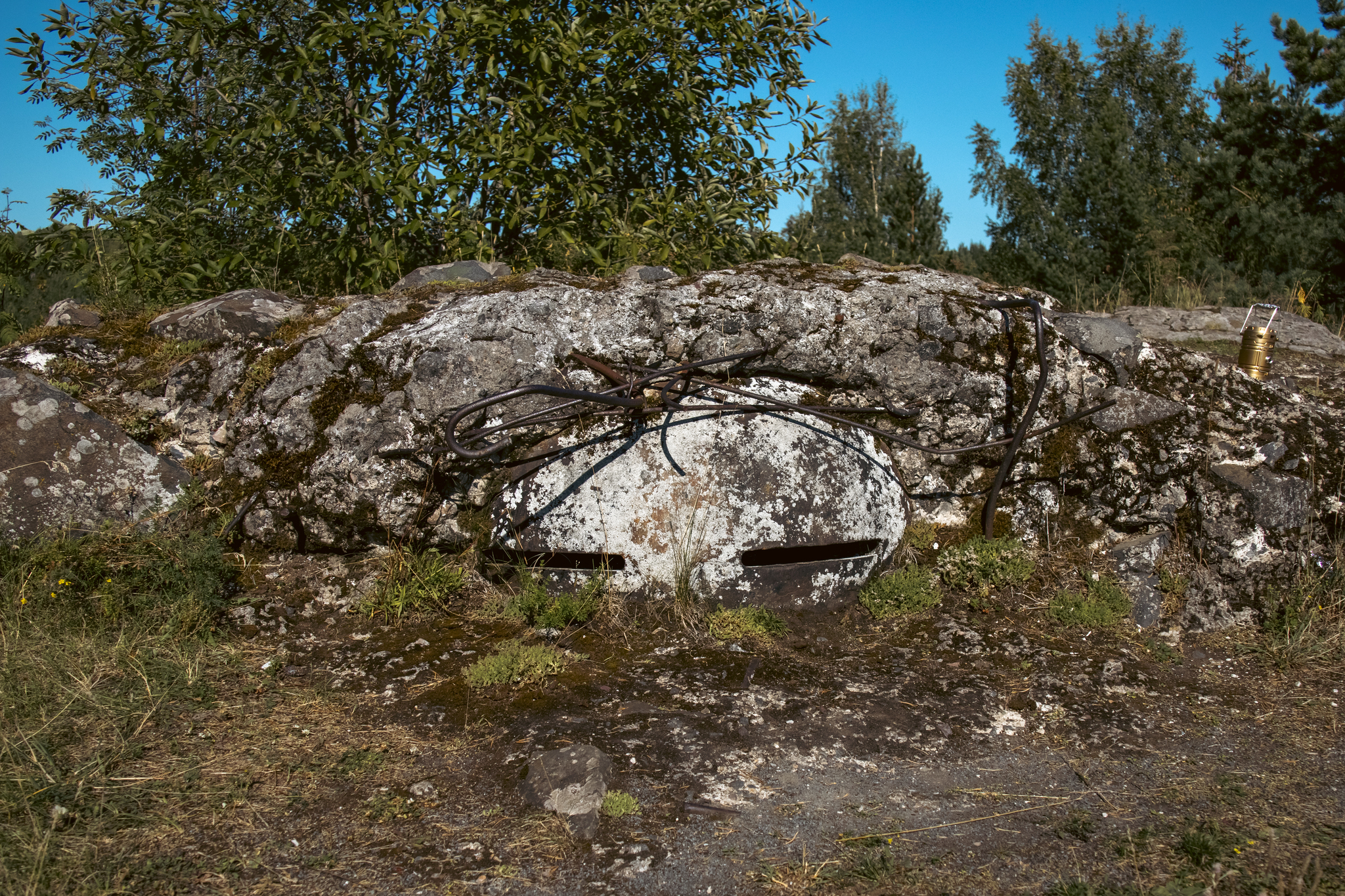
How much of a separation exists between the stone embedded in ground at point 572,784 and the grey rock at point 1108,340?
3432 millimetres

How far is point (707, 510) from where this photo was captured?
13.0 ft

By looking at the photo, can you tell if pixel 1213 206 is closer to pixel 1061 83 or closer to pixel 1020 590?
pixel 1020 590

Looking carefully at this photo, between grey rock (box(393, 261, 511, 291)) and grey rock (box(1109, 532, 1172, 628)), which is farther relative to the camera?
grey rock (box(393, 261, 511, 291))

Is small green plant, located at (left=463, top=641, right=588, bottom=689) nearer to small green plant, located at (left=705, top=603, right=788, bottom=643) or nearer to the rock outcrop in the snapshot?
the rock outcrop

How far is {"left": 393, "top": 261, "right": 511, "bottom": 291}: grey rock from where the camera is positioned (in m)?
5.16

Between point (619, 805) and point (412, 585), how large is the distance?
1.77 m

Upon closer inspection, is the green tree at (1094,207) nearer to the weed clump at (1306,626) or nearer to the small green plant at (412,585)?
the weed clump at (1306,626)

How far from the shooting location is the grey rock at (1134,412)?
176 inches

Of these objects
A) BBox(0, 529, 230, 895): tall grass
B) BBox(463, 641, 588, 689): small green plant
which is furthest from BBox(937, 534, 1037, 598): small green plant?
BBox(0, 529, 230, 895): tall grass

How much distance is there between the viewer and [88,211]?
531cm

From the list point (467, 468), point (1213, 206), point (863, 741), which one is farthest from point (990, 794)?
point (1213, 206)

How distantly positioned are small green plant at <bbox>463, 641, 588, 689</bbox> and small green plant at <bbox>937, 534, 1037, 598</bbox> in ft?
6.66

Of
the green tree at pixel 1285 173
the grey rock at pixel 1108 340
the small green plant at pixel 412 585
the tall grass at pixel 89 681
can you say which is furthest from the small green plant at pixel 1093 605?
the green tree at pixel 1285 173

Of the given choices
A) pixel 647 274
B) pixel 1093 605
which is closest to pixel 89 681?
pixel 647 274
